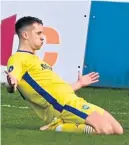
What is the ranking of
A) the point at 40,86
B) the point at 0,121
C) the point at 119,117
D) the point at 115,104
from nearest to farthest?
the point at 40,86 < the point at 0,121 < the point at 119,117 < the point at 115,104

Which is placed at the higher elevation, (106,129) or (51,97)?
(51,97)

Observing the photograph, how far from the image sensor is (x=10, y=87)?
24.2 ft

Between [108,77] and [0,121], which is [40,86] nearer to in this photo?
[0,121]

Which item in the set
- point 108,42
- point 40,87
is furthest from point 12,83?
point 108,42

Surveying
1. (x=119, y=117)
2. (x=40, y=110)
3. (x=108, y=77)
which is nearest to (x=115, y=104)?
(x=119, y=117)

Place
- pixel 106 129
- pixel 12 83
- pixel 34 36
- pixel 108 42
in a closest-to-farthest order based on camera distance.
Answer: pixel 12 83
pixel 106 129
pixel 34 36
pixel 108 42

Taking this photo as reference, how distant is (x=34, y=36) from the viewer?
26.5 feet

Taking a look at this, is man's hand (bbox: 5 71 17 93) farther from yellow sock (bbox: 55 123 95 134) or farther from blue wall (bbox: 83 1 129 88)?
blue wall (bbox: 83 1 129 88)

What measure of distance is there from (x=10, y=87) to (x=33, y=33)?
36.4 inches

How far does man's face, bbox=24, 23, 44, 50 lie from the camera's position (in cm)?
803

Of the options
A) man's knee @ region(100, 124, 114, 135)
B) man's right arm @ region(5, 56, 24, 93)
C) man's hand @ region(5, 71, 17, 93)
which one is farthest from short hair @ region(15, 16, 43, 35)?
man's knee @ region(100, 124, 114, 135)

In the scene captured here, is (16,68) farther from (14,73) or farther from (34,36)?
(34,36)

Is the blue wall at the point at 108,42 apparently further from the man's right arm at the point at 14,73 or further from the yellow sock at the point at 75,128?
the man's right arm at the point at 14,73

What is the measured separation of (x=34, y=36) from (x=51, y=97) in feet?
2.28
